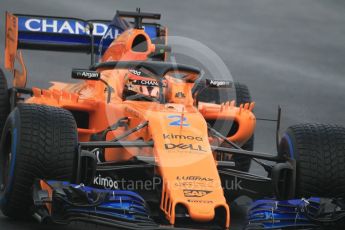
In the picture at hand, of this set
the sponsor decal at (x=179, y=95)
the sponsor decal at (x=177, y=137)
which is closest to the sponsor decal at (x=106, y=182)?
the sponsor decal at (x=177, y=137)

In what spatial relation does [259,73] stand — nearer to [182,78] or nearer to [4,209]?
[182,78]

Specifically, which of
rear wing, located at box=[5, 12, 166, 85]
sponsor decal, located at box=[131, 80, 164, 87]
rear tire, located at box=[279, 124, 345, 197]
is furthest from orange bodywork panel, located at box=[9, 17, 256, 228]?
rear wing, located at box=[5, 12, 166, 85]

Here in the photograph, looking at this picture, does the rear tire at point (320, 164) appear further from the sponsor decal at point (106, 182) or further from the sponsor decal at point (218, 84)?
the sponsor decal at point (106, 182)

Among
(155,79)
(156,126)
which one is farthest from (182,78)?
(156,126)

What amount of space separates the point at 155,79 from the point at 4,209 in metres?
2.50

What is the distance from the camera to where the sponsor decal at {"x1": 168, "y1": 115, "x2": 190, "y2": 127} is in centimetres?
930

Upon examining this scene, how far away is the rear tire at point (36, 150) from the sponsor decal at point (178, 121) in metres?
1.11

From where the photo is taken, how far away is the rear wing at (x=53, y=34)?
13.9 metres

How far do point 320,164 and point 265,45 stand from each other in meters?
14.8

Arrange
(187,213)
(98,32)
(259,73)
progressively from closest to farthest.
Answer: (187,213) → (98,32) → (259,73)

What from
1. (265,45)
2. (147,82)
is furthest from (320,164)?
(265,45)

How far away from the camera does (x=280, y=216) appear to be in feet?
27.2

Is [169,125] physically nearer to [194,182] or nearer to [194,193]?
[194,182]

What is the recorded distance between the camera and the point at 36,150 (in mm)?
8531
